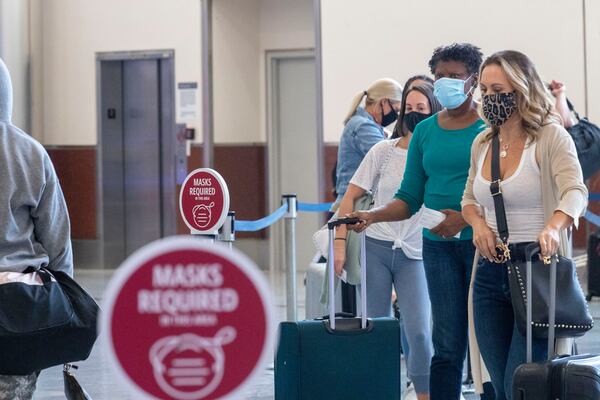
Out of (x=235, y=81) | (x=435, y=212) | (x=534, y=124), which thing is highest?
(x=235, y=81)

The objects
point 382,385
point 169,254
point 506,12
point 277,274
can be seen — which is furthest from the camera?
point 277,274

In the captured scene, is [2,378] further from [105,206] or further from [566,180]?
[105,206]

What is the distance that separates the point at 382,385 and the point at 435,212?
65 cm

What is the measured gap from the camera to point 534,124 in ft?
11.9

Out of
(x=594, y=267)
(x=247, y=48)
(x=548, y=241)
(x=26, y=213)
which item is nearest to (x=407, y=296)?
(x=548, y=241)

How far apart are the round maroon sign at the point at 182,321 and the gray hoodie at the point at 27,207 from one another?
5.12 ft

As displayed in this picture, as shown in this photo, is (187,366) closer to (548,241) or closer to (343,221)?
(548,241)

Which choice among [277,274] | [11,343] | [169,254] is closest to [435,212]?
[11,343]

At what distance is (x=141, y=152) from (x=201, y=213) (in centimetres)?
748

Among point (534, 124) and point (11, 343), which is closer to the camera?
point (11, 343)

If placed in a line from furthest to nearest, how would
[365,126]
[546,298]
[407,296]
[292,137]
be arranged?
[292,137] < [365,126] < [407,296] < [546,298]

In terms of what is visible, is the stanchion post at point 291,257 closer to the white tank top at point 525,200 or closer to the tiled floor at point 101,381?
the tiled floor at point 101,381

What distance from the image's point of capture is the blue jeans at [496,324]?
11.9ft

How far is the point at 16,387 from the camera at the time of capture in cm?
335
